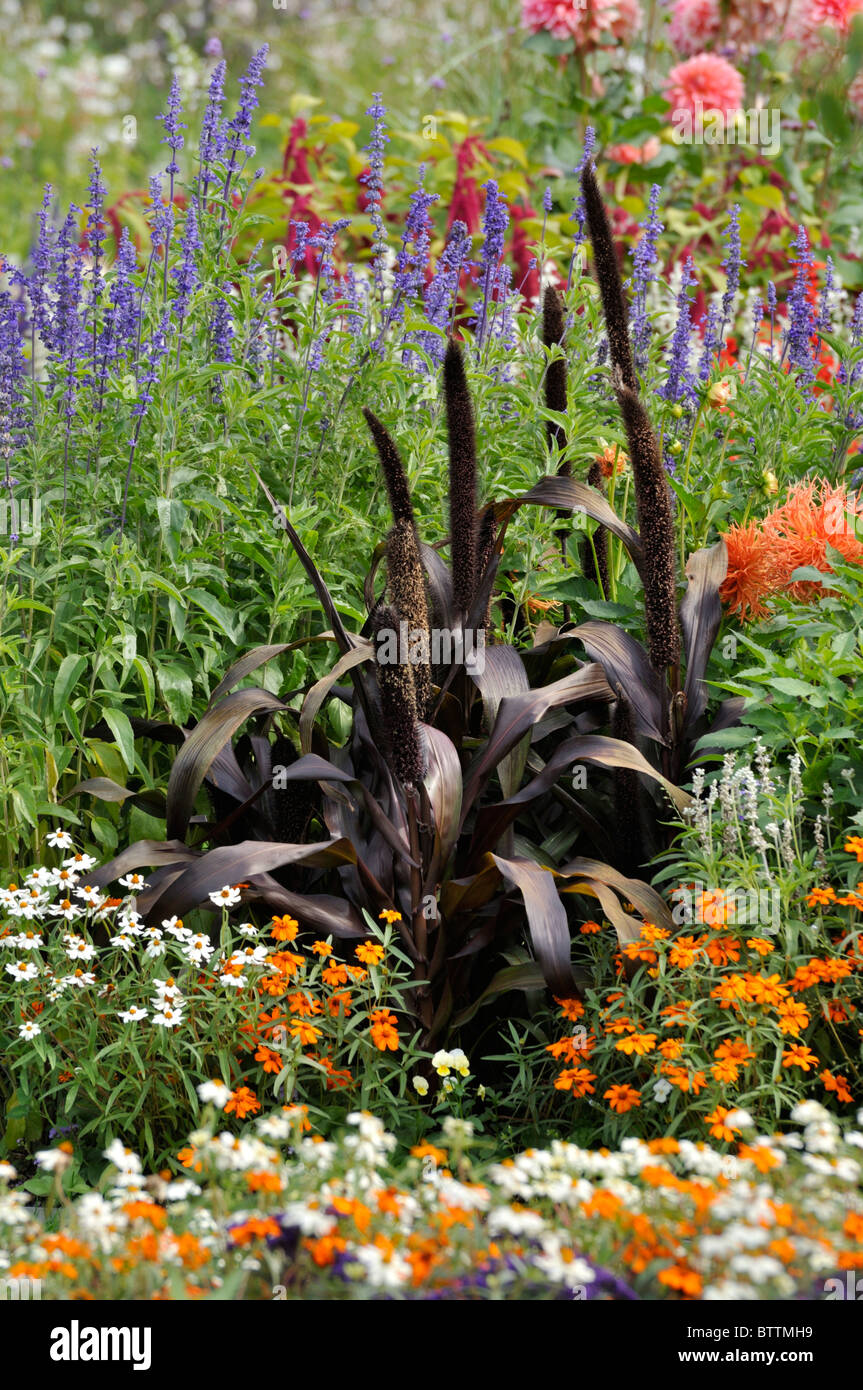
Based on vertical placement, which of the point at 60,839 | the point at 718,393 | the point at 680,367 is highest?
the point at 680,367

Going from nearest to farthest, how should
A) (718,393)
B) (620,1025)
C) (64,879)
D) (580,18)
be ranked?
(620,1025) < (64,879) < (718,393) < (580,18)

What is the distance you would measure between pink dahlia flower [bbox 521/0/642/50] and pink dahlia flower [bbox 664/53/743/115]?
0.46 meters

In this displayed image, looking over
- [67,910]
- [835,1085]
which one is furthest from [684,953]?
[67,910]

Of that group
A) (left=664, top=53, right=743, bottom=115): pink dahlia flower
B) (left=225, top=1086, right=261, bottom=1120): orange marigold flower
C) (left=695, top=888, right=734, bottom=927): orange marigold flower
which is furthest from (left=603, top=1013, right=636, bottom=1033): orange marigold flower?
(left=664, top=53, right=743, bottom=115): pink dahlia flower

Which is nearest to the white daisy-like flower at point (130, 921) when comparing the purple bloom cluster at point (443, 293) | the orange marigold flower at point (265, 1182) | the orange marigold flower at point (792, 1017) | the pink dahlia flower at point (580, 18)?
the orange marigold flower at point (265, 1182)

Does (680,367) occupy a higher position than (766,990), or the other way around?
(680,367)

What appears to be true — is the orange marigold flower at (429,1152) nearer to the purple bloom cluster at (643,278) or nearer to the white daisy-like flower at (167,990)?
the white daisy-like flower at (167,990)

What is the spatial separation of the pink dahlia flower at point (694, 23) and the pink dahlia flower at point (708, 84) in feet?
2.13

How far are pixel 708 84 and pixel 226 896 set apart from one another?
201 inches

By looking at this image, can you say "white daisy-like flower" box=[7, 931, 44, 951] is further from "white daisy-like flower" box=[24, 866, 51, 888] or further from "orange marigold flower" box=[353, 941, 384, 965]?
"orange marigold flower" box=[353, 941, 384, 965]

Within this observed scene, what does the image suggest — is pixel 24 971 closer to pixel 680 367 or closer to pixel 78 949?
pixel 78 949

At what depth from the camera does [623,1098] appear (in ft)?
8.23
